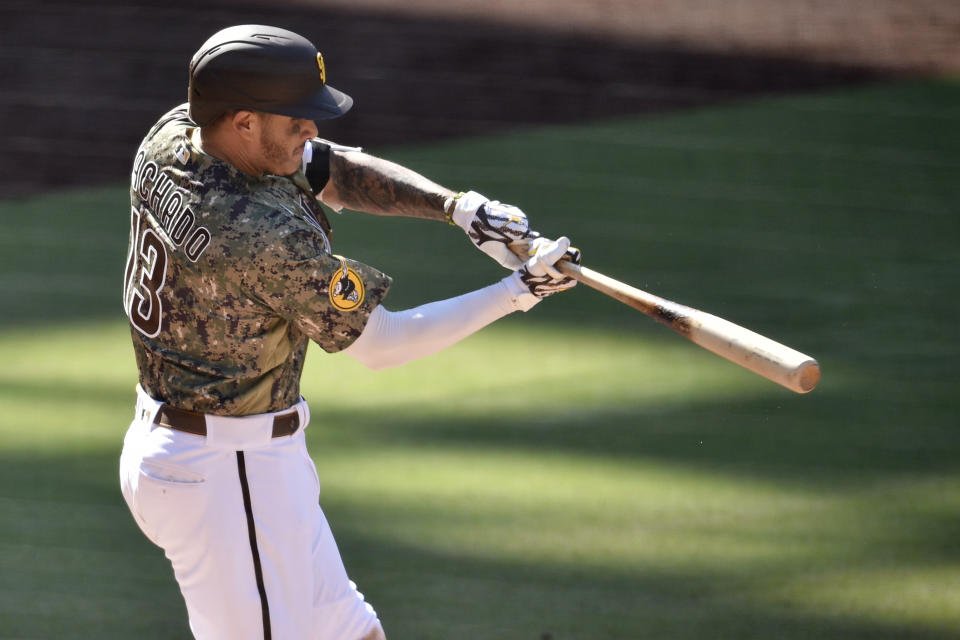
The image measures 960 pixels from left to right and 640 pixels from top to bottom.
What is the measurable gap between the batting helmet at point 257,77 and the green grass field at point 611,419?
1.64 metres

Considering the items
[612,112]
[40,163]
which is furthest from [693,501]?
[40,163]

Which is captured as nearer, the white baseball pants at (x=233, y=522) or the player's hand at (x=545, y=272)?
the white baseball pants at (x=233, y=522)

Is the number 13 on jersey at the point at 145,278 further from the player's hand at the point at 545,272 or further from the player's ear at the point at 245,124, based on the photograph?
the player's hand at the point at 545,272

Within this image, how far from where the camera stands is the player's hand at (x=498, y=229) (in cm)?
300

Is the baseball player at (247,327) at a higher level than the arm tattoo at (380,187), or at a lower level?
lower

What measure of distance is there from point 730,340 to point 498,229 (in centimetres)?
65

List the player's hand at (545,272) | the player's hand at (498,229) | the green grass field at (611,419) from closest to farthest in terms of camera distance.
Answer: the player's hand at (545,272)
the player's hand at (498,229)
the green grass field at (611,419)

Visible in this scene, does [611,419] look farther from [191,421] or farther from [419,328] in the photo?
[191,421]

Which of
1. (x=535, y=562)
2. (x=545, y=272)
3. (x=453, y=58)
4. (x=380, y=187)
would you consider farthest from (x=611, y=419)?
(x=453, y=58)

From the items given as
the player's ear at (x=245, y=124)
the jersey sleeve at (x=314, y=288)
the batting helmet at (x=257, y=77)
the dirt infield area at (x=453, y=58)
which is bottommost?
the jersey sleeve at (x=314, y=288)

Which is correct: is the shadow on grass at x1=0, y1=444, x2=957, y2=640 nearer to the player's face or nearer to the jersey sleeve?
the jersey sleeve

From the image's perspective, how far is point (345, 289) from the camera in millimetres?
2535

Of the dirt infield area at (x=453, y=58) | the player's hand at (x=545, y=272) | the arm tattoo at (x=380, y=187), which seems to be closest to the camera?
the player's hand at (x=545, y=272)

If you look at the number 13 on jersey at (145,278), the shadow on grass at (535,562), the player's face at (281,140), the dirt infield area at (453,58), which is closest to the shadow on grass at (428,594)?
the shadow on grass at (535,562)
